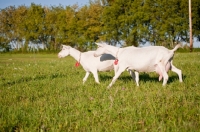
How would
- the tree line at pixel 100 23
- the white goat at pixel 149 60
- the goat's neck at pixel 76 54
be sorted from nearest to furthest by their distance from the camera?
the white goat at pixel 149 60 → the goat's neck at pixel 76 54 → the tree line at pixel 100 23

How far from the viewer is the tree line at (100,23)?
5084cm

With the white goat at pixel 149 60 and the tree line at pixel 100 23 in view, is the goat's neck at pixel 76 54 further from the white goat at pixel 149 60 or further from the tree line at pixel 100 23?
the tree line at pixel 100 23

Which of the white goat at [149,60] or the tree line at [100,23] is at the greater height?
the tree line at [100,23]

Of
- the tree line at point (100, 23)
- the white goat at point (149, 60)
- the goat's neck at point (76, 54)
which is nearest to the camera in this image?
the white goat at point (149, 60)

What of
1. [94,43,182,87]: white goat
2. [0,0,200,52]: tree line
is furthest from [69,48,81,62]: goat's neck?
[0,0,200,52]: tree line

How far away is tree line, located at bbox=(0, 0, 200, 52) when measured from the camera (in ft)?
167

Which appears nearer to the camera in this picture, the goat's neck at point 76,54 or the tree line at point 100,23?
the goat's neck at point 76,54

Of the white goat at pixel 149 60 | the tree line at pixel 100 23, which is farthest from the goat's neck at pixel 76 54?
the tree line at pixel 100 23

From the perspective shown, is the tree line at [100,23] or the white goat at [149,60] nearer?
the white goat at [149,60]

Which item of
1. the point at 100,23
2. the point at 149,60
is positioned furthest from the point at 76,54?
the point at 100,23

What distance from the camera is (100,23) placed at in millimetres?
59906

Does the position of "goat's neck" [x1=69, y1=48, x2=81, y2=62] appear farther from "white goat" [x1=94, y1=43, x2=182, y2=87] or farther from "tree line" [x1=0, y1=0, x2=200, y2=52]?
"tree line" [x1=0, y1=0, x2=200, y2=52]

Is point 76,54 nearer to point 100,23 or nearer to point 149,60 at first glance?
point 149,60

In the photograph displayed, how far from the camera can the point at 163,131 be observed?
369cm
